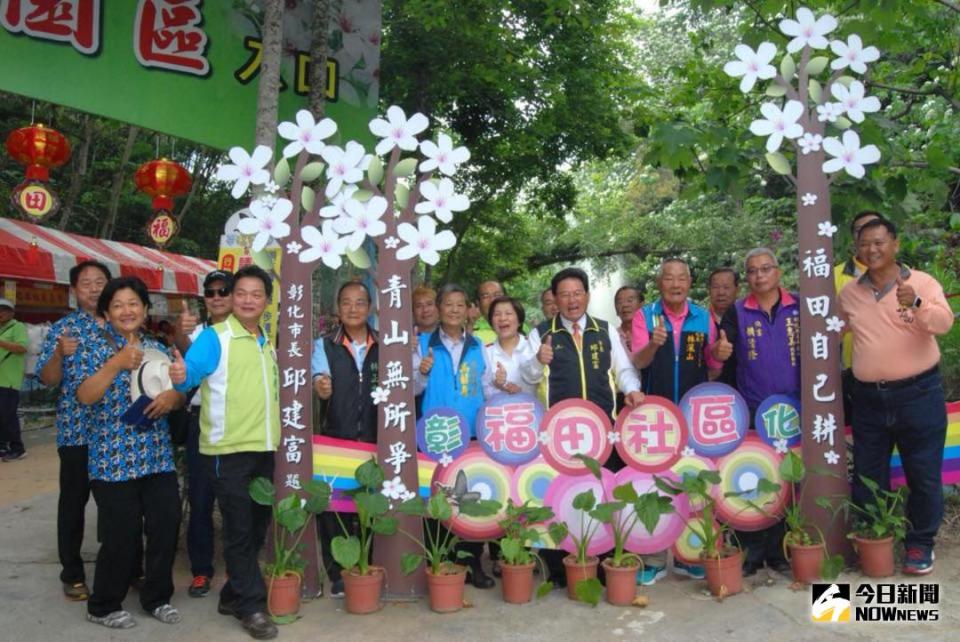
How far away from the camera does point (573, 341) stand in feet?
13.9

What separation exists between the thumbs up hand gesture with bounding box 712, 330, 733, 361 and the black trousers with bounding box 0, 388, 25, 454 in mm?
7371

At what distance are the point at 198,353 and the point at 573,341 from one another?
192 centimetres

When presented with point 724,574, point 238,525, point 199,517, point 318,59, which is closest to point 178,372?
point 238,525

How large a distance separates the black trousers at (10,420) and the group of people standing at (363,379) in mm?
4898

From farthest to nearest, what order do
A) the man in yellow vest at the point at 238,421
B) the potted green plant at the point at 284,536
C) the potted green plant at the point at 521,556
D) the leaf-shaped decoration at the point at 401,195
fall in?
the leaf-shaped decoration at the point at 401,195 → the potted green plant at the point at 521,556 → the potted green plant at the point at 284,536 → the man in yellow vest at the point at 238,421

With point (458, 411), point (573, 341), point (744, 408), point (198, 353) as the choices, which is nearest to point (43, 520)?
point (198, 353)

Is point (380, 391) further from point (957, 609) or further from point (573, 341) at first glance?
point (957, 609)

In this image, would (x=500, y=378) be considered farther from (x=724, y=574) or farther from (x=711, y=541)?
(x=724, y=574)

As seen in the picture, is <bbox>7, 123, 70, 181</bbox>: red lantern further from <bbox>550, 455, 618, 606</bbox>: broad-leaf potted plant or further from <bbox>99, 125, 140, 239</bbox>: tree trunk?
<bbox>99, 125, 140, 239</bbox>: tree trunk

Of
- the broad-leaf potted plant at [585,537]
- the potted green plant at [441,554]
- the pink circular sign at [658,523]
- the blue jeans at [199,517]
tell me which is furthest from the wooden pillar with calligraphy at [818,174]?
the blue jeans at [199,517]

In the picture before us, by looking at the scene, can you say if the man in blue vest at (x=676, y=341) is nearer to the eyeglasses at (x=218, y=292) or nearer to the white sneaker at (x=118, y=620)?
the eyeglasses at (x=218, y=292)

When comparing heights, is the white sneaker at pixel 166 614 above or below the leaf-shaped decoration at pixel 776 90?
below

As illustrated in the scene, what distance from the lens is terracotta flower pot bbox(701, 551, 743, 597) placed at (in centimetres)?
393

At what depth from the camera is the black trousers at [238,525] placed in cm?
361
